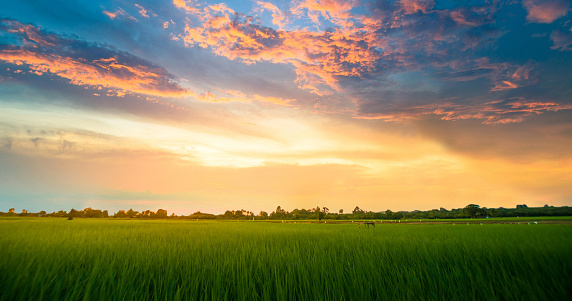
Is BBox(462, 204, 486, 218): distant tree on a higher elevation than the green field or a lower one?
higher

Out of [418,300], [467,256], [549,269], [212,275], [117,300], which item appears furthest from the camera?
[467,256]

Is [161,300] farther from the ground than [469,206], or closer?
closer

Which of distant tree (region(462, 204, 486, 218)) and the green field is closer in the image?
the green field

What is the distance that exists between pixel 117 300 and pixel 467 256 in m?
4.59

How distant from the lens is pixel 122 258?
4086 millimetres

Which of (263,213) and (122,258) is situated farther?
(263,213)

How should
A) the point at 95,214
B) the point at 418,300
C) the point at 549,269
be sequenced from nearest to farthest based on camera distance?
the point at 418,300 → the point at 549,269 → the point at 95,214

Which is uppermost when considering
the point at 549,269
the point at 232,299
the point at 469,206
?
the point at 469,206

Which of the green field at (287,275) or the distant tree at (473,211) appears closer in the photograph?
the green field at (287,275)

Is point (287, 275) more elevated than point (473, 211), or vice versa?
point (473, 211)

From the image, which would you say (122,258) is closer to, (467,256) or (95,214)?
(467,256)

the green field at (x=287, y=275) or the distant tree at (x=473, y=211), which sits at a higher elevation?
the distant tree at (x=473, y=211)

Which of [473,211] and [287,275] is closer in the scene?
[287,275]

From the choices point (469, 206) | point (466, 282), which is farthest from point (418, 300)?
point (469, 206)
